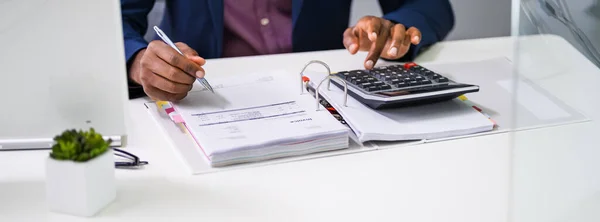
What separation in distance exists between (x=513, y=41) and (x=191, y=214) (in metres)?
0.40

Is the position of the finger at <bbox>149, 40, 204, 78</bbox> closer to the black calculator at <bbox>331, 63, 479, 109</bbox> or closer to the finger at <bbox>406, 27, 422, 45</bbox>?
the black calculator at <bbox>331, 63, 479, 109</bbox>

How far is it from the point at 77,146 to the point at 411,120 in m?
0.51

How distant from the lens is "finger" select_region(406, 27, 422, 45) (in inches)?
55.2

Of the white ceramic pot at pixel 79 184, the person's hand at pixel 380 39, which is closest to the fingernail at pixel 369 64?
the person's hand at pixel 380 39

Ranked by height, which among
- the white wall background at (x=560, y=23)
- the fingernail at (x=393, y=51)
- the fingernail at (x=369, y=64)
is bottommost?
the fingernail at (x=369, y=64)

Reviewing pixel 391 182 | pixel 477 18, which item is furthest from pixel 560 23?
pixel 477 18

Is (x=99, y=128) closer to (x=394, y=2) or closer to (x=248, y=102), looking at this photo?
(x=248, y=102)

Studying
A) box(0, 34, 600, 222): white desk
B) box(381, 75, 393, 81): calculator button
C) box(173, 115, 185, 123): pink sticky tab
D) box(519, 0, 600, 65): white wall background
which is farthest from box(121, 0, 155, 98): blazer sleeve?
box(519, 0, 600, 65): white wall background

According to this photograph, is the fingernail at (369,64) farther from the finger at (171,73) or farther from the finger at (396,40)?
the finger at (171,73)

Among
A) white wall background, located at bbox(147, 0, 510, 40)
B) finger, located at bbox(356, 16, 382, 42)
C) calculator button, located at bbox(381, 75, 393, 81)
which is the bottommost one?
white wall background, located at bbox(147, 0, 510, 40)

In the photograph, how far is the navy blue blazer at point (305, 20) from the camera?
159cm

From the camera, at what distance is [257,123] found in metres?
1.01

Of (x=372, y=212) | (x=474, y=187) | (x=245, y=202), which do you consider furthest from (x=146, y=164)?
(x=474, y=187)

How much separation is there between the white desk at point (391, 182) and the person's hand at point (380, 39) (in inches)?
Answer: 16.3
